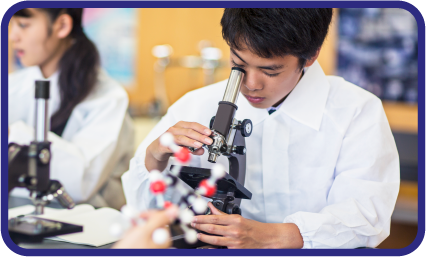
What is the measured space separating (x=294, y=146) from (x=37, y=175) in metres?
0.67

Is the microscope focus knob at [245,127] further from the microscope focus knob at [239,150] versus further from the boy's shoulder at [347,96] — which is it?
the boy's shoulder at [347,96]

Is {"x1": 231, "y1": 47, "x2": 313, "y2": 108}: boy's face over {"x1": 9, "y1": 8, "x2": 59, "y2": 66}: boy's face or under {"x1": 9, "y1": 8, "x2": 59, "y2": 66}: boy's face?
under

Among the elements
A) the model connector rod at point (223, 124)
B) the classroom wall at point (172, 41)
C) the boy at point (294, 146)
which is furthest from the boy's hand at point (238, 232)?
the classroom wall at point (172, 41)

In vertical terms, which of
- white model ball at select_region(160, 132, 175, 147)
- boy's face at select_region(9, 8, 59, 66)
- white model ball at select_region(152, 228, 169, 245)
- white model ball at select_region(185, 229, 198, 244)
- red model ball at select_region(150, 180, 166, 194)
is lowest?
white model ball at select_region(185, 229, 198, 244)

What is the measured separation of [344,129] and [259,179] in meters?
0.27

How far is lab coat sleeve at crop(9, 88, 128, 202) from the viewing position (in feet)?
4.42

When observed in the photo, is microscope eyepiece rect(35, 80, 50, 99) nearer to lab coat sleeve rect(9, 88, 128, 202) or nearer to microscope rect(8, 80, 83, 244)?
microscope rect(8, 80, 83, 244)

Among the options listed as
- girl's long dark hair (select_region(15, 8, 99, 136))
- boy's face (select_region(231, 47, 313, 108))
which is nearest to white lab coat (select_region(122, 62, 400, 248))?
boy's face (select_region(231, 47, 313, 108))

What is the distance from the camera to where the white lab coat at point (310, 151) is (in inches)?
41.3

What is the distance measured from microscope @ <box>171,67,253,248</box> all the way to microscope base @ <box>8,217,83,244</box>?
0.29 metres

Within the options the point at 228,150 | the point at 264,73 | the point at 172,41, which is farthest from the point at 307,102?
the point at 172,41

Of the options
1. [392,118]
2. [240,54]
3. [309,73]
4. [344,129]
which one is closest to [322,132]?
[344,129]

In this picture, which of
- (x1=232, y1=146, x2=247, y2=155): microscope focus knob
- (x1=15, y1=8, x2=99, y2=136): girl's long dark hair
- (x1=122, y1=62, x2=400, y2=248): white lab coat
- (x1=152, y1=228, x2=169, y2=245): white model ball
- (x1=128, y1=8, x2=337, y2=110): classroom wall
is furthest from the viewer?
(x1=128, y1=8, x2=337, y2=110): classroom wall

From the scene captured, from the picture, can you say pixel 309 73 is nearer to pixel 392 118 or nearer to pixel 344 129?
pixel 344 129
